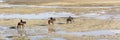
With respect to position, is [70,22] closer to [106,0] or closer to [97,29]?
[97,29]

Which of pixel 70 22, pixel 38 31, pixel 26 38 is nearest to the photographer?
pixel 26 38

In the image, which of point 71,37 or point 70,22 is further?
point 70,22

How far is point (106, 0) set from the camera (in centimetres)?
7219

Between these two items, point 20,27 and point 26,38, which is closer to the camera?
point 26,38

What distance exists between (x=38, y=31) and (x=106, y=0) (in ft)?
163

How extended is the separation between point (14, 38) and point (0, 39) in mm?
762

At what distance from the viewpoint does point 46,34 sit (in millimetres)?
22141

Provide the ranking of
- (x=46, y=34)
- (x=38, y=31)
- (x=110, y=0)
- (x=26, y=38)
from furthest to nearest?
(x=110, y=0)
(x=38, y=31)
(x=46, y=34)
(x=26, y=38)

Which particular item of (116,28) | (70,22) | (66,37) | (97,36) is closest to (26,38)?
(66,37)

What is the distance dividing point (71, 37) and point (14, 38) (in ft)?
10.3

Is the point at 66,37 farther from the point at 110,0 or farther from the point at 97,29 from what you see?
the point at 110,0

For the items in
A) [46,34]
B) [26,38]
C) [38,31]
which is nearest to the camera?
[26,38]

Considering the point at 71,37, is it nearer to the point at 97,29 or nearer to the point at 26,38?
the point at 26,38

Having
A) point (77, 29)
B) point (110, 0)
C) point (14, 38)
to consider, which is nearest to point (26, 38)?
point (14, 38)
